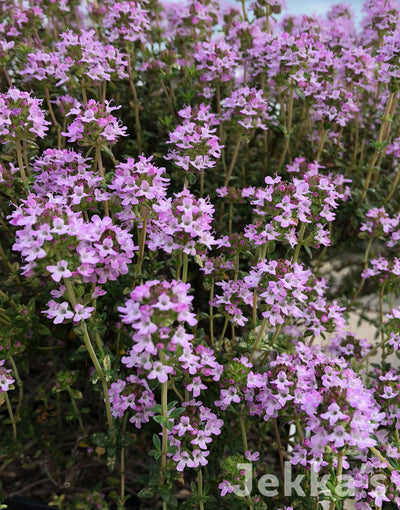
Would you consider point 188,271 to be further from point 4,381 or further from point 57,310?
point 4,381

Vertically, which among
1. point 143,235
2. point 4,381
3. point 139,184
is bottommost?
point 4,381

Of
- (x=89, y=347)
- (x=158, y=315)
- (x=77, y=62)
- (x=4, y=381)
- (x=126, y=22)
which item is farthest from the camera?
(x=126, y=22)

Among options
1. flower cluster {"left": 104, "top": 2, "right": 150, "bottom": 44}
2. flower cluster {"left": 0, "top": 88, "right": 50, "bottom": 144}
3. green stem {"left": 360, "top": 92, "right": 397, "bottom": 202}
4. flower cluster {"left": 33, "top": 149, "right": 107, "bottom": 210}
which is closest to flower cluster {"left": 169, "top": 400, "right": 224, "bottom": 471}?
flower cluster {"left": 33, "top": 149, "right": 107, "bottom": 210}

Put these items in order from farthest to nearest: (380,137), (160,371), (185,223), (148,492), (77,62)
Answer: (380,137)
(77,62)
(148,492)
(185,223)
(160,371)

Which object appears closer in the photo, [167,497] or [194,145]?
[167,497]

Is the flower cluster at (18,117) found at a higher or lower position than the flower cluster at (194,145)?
higher

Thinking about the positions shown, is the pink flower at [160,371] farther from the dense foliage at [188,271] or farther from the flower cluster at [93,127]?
the flower cluster at [93,127]

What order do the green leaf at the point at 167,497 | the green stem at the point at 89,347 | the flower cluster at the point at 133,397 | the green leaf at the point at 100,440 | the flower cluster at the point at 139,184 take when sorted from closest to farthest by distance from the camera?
1. the green stem at the point at 89,347
2. the flower cluster at the point at 139,184
3. the green leaf at the point at 167,497
4. the flower cluster at the point at 133,397
5. the green leaf at the point at 100,440

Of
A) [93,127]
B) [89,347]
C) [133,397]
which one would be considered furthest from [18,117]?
[133,397]

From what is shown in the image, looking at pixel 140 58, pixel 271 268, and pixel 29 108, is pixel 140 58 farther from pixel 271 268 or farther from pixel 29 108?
pixel 271 268

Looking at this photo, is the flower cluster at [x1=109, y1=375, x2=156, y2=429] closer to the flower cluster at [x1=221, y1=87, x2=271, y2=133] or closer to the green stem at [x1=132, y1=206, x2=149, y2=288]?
the green stem at [x1=132, y1=206, x2=149, y2=288]

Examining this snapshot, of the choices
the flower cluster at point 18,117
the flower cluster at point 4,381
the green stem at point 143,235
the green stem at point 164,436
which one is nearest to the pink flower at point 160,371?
the green stem at point 164,436

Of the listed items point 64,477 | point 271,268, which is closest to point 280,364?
point 271,268
